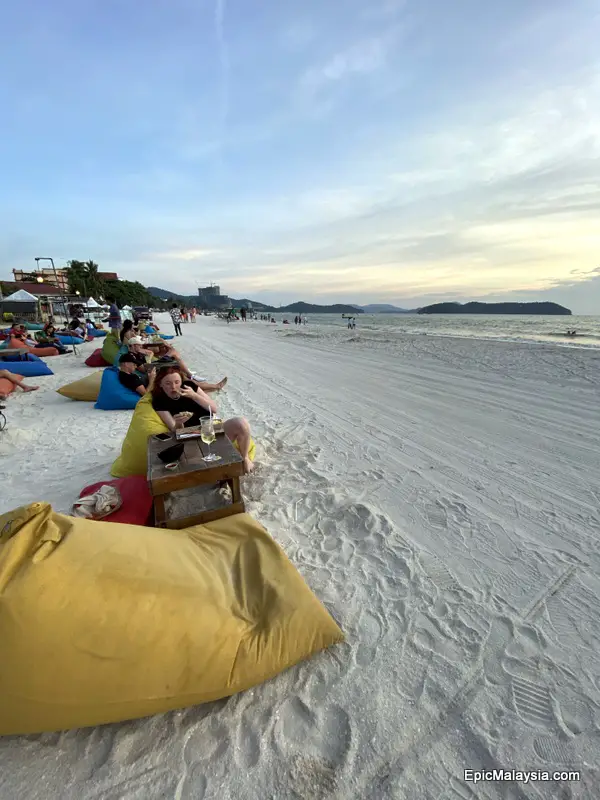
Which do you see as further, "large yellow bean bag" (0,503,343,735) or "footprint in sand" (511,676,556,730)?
"footprint in sand" (511,676,556,730)

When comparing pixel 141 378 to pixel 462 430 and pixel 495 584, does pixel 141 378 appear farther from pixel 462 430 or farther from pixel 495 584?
pixel 495 584

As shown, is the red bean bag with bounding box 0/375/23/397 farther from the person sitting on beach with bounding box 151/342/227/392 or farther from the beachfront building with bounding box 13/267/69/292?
the beachfront building with bounding box 13/267/69/292

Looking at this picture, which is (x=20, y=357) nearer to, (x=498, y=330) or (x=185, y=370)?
(x=185, y=370)

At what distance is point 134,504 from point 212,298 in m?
143

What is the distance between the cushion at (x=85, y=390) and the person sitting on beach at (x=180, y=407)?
3339mm

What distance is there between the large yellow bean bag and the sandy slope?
18 centimetres

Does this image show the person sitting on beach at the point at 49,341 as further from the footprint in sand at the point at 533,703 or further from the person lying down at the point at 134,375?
the footprint in sand at the point at 533,703

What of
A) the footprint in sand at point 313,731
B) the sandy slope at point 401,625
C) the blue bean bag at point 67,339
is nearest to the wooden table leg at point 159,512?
the sandy slope at point 401,625

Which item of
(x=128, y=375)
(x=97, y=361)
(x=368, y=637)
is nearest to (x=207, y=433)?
(x=368, y=637)

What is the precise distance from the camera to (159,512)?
2.43m

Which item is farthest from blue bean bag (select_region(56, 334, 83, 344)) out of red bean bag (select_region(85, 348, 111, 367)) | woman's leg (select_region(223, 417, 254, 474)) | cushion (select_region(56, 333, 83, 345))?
woman's leg (select_region(223, 417, 254, 474))

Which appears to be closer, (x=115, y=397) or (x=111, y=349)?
(x=115, y=397)

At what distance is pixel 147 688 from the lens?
4.68ft

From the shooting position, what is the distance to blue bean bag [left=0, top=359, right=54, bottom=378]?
8430 mm
